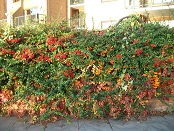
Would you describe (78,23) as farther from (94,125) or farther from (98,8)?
(98,8)

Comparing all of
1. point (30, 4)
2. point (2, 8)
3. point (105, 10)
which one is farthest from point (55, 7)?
point (2, 8)

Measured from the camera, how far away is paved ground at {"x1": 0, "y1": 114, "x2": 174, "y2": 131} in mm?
4004

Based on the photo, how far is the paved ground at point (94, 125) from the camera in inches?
158

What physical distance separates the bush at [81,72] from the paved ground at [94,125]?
165 mm

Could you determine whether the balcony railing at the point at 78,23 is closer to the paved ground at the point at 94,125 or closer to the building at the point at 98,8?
the building at the point at 98,8

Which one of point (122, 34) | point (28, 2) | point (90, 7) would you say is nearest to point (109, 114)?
point (122, 34)

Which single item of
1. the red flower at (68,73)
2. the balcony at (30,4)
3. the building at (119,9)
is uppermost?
Answer: the balcony at (30,4)

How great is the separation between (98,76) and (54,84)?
3.16 ft

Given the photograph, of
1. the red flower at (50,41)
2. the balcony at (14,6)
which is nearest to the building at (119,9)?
the red flower at (50,41)

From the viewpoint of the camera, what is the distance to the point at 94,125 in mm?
4109

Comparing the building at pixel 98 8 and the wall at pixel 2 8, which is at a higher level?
the wall at pixel 2 8

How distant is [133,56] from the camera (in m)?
4.32

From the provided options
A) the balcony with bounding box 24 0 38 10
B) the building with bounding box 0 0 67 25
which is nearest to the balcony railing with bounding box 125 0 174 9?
the building with bounding box 0 0 67 25

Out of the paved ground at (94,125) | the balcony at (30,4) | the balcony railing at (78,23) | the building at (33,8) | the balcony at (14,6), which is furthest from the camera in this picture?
the balcony at (14,6)
